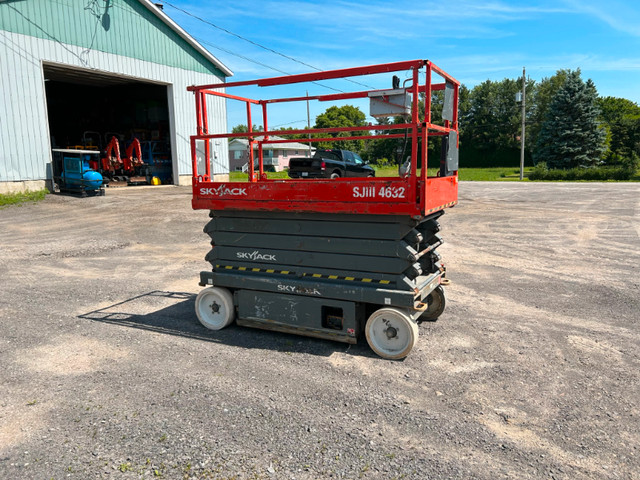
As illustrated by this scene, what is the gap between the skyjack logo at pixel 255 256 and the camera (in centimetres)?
553

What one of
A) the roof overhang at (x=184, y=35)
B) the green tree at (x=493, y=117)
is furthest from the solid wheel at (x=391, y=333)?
the green tree at (x=493, y=117)

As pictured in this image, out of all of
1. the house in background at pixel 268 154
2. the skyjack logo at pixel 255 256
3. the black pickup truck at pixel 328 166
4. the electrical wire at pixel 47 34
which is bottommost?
the skyjack logo at pixel 255 256

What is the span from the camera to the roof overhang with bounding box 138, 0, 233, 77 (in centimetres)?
2280

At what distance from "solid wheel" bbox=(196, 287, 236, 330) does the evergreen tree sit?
43.2m

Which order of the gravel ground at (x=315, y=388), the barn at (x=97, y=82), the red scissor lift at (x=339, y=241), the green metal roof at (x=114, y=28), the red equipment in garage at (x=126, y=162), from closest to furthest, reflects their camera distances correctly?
the gravel ground at (x=315, y=388)
the red scissor lift at (x=339, y=241)
the barn at (x=97, y=82)
the green metal roof at (x=114, y=28)
the red equipment in garage at (x=126, y=162)

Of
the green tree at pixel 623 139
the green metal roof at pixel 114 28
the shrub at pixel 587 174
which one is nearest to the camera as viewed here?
the green metal roof at pixel 114 28

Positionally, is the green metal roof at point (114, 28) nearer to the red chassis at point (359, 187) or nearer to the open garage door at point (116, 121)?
the open garage door at point (116, 121)

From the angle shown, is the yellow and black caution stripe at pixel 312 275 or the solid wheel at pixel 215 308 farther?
the solid wheel at pixel 215 308

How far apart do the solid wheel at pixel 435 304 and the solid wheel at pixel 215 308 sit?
8.18 ft

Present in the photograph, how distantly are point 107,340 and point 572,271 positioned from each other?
780cm

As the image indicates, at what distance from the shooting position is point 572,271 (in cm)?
862

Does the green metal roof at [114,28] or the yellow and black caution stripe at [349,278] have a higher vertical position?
the green metal roof at [114,28]

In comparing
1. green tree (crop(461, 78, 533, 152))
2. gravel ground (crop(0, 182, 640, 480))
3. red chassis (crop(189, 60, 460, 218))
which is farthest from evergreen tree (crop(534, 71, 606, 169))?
red chassis (crop(189, 60, 460, 218))

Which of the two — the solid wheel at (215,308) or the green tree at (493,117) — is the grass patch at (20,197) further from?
the green tree at (493,117)
